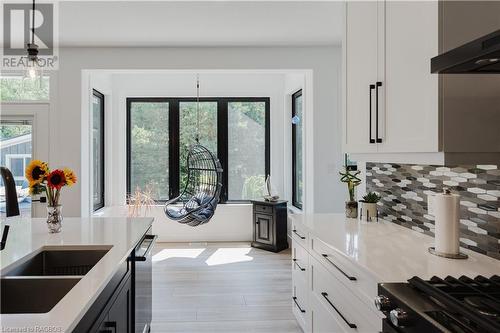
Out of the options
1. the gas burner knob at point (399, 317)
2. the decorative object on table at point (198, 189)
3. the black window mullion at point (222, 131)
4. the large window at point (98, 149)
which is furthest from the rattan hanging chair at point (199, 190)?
the gas burner knob at point (399, 317)

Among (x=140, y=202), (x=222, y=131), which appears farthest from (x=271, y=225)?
(x=140, y=202)

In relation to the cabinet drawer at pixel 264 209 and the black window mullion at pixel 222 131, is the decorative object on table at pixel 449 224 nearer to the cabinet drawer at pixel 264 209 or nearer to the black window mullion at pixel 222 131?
the cabinet drawer at pixel 264 209

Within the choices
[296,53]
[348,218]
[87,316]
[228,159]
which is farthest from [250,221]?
[87,316]

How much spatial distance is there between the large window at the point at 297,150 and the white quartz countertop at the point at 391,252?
299 centimetres

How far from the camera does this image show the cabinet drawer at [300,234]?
2.54 metres

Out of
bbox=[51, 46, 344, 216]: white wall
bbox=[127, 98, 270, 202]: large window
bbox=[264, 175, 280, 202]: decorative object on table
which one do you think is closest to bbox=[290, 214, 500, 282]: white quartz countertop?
bbox=[51, 46, 344, 216]: white wall

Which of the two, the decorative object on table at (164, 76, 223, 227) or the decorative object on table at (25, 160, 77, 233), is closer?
the decorative object on table at (25, 160, 77, 233)

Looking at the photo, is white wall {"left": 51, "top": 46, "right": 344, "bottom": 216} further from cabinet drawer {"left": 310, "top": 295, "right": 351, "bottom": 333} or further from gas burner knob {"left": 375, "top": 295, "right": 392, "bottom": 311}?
gas burner knob {"left": 375, "top": 295, "right": 392, "bottom": 311}

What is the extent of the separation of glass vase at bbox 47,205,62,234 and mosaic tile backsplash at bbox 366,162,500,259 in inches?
87.9

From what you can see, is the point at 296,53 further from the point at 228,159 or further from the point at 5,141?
the point at 5,141

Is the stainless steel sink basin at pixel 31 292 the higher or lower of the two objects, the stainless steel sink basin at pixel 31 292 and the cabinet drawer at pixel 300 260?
the higher

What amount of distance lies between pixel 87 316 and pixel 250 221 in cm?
473

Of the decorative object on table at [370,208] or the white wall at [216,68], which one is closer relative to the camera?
the decorative object on table at [370,208]

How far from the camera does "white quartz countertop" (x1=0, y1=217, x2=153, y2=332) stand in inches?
39.8
